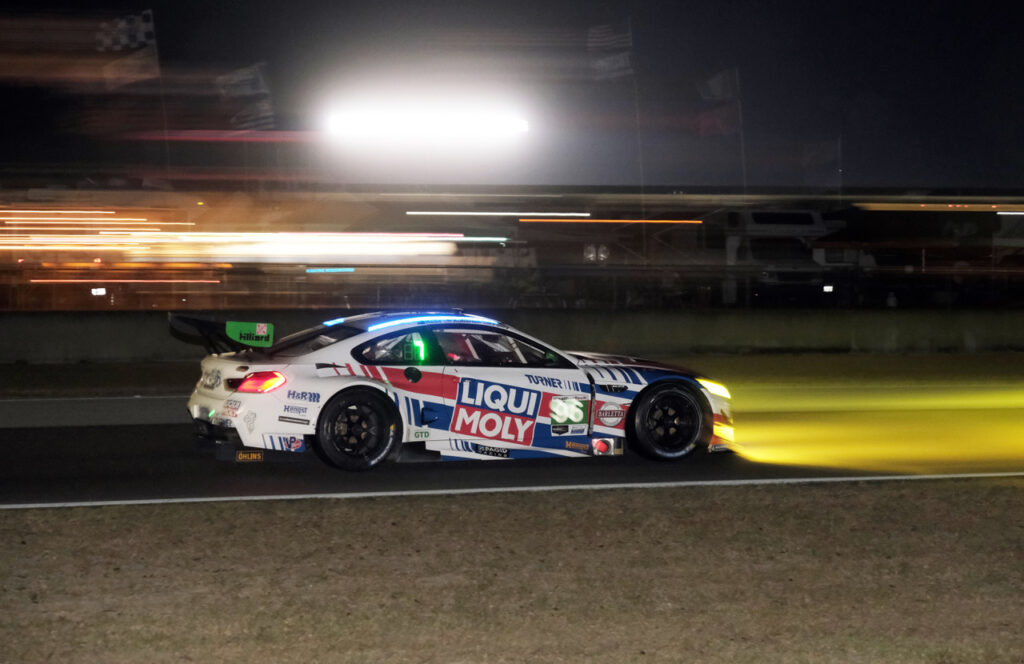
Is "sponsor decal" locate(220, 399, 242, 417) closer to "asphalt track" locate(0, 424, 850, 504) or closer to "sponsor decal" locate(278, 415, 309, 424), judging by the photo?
"sponsor decal" locate(278, 415, 309, 424)

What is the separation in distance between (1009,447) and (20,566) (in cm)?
Answer: 863

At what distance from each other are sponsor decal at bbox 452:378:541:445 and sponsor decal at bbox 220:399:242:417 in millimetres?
1689

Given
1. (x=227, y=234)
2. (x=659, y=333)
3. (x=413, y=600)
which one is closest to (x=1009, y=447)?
(x=413, y=600)

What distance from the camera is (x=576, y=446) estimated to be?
893 cm

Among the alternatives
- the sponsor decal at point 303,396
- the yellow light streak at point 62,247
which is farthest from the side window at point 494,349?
the yellow light streak at point 62,247

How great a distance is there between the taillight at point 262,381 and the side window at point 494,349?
4.50 feet

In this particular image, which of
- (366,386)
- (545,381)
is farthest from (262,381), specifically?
(545,381)

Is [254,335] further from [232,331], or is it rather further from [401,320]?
[401,320]

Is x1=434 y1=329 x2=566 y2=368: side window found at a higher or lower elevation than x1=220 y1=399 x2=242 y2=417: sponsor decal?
higher

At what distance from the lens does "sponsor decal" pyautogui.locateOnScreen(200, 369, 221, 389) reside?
336 inches

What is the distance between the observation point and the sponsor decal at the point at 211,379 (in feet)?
28.0

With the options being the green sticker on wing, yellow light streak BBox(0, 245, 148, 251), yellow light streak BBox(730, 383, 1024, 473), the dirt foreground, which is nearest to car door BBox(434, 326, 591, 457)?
the green sticker on wing

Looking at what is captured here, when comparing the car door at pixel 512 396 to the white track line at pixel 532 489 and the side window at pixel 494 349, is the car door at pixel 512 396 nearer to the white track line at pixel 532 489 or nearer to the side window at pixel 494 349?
the side window at pixel 494 349

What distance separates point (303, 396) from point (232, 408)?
21.5 inches
